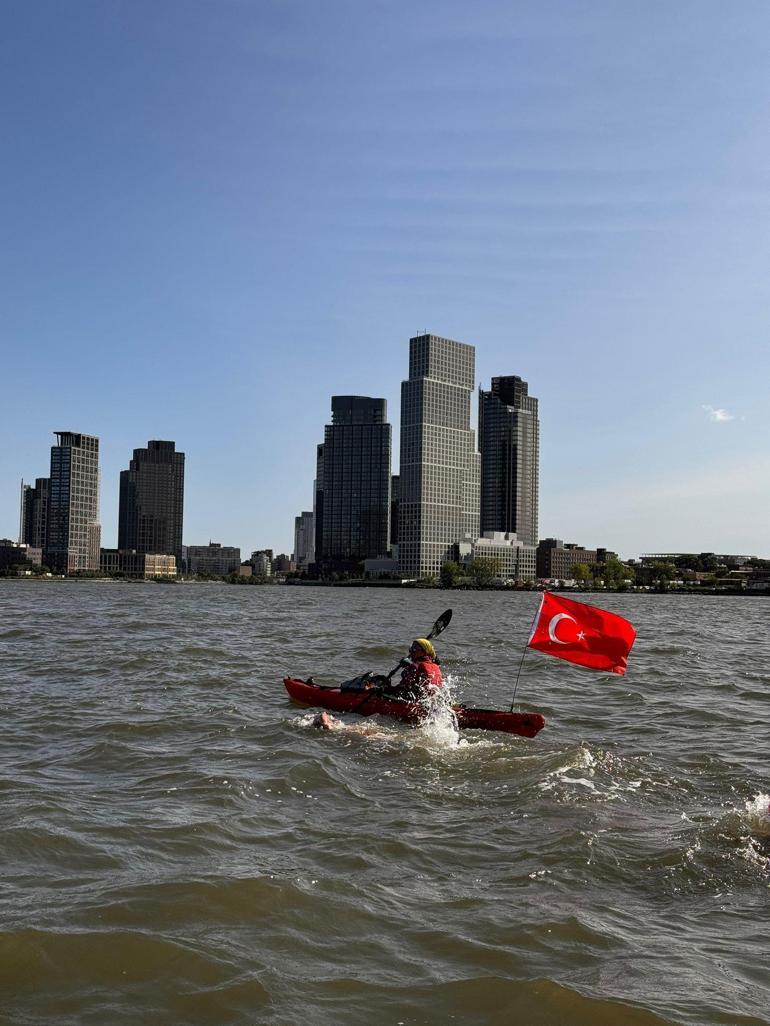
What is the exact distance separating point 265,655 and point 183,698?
11858 mm

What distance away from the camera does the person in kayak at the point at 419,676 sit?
55.5 ft

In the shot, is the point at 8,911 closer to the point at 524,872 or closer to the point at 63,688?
the point at 524,872

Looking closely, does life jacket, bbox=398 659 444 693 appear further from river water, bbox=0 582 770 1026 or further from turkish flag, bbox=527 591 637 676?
turkish flag, bbox=527 591 637 676

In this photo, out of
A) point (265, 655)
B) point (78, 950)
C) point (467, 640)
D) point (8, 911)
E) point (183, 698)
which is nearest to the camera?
point (78, 950)

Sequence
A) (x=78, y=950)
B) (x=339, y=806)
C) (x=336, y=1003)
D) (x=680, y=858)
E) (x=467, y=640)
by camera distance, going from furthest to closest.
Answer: (x=467, y=640) → (x=339, y=806) → (x=680, y=858) → (x=78, y=950) → (x=336, y=1003)

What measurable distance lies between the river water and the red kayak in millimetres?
268

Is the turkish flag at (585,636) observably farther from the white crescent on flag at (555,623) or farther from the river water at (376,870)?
the river water at (376,870)

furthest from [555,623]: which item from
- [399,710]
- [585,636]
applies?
[399,710]

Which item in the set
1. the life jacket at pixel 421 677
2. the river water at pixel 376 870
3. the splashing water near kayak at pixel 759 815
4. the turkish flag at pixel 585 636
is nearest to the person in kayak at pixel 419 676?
the life jacket at pixel 421 677

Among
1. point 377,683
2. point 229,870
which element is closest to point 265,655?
point 377,683

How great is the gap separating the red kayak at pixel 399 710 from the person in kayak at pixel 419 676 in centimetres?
19

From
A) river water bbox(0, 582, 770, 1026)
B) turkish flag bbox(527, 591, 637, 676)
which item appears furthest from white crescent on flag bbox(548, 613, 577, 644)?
river water bbox(0, 582, 770, 1026)

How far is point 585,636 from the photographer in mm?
13078

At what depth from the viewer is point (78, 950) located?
6.38 metres
